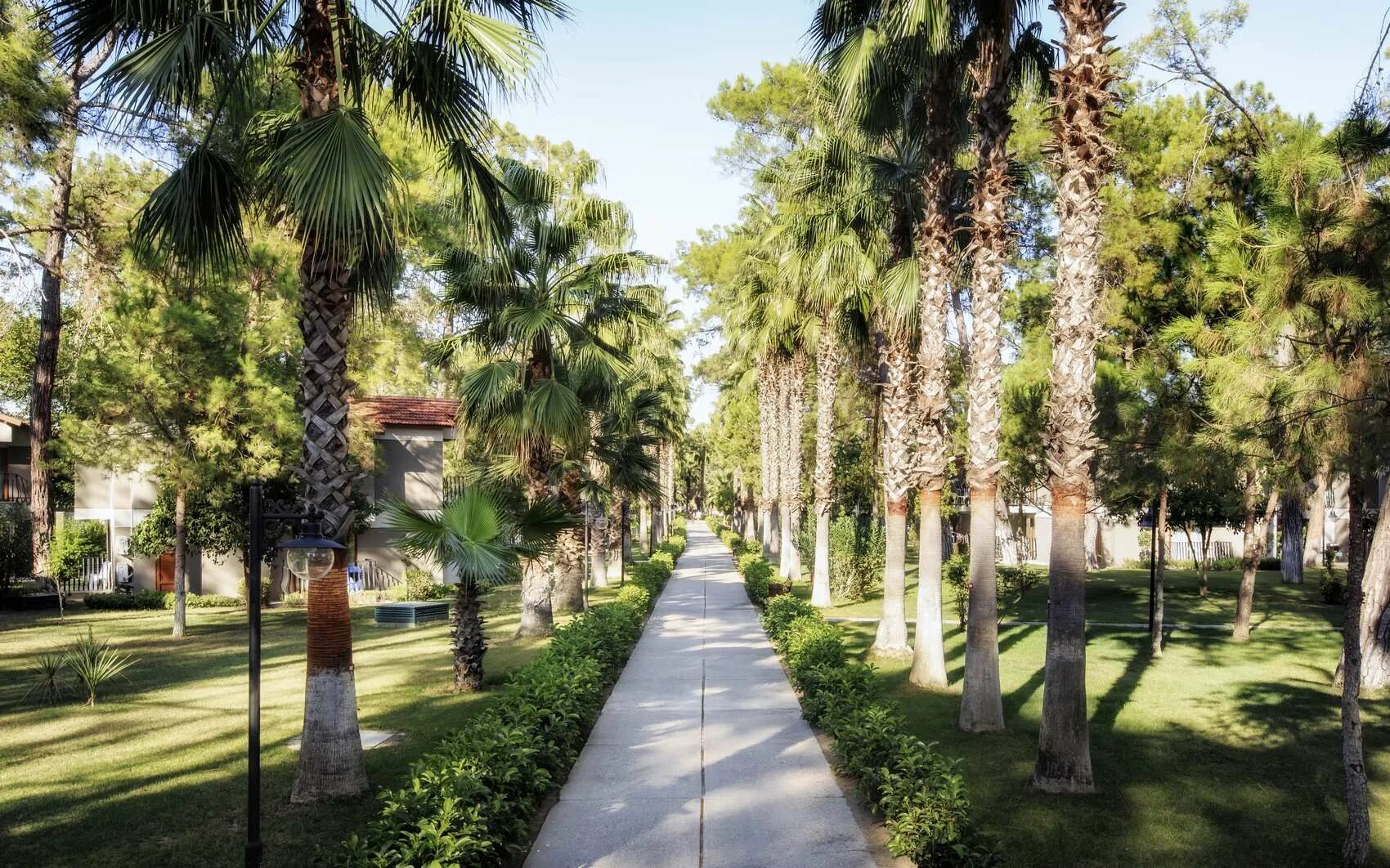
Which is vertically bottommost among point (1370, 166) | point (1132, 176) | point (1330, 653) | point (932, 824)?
point (1330, 653)

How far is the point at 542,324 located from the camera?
1570cm

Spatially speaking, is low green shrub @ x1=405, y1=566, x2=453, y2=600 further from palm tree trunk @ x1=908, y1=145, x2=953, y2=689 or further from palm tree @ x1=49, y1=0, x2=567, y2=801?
palm tree @ x1=49, y1=0, x2=567, y2=801

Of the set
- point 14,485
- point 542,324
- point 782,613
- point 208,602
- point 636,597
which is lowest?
point 208,602

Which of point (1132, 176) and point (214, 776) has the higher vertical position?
point (1132, 176)

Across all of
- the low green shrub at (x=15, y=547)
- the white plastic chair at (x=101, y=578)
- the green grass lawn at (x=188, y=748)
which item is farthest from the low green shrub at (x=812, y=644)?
the white plastic chair at (x=101, y=578)

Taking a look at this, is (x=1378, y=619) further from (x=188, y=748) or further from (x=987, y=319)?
(x=188, y=748)

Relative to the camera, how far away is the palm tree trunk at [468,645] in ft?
41.8

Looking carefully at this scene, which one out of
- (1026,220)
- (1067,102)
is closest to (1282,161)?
(1067,102)

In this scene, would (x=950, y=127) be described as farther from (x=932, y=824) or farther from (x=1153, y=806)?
(x=932, y=824)

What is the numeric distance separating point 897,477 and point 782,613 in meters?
3.56

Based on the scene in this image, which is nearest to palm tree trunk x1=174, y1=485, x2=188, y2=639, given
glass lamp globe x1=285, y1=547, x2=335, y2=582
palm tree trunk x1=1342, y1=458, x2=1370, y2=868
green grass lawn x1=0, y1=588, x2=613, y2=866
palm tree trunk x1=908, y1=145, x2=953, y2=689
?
green grass lawn x1=0, y1=588, x2=613, y2=866

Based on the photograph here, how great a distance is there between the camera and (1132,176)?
24.2 m

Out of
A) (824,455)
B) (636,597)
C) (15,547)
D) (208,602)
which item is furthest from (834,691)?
(15,547)

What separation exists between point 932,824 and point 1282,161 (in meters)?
7.35
